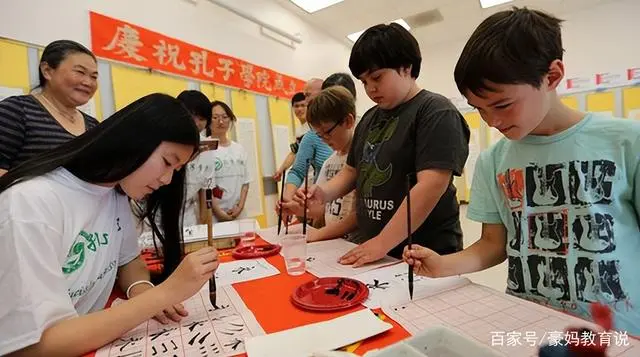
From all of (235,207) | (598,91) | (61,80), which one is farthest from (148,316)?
(598,91)

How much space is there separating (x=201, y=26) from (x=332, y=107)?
5.96 ft

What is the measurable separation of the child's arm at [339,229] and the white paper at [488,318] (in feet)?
2.01

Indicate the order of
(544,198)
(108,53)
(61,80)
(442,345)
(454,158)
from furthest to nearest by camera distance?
1. (108,53)
2. (61,80)
3. (454,158)
4. (544,198)
5. (442,345)

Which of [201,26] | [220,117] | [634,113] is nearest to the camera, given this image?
Result: [220,117]

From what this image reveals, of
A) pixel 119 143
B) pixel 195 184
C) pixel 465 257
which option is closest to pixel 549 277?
pixel 465 257

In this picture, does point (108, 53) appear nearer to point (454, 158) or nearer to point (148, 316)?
point (148, 316)

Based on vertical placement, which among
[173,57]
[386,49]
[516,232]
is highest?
[173,57]

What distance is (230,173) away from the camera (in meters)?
2.48

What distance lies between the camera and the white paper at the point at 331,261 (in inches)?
39.1

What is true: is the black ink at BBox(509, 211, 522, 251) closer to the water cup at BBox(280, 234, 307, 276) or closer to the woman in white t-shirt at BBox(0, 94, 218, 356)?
the water cup at BBox(280, 234, 307, 276)

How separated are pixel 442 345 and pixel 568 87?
4892mm

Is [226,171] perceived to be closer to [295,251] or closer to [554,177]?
[295,251]

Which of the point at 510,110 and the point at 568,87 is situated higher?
the point at 568,87

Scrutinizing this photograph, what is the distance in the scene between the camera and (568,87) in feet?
13.8
